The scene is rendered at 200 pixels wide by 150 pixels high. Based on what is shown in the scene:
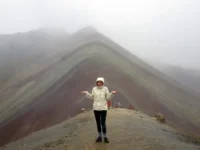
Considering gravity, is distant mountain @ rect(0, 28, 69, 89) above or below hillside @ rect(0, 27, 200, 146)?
above

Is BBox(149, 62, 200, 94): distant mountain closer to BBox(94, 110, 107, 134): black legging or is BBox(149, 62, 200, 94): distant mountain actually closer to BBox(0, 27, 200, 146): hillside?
BBox(0, 27, 200, 146): hillside

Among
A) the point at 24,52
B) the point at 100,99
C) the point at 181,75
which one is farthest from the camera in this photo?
the point at 181,75

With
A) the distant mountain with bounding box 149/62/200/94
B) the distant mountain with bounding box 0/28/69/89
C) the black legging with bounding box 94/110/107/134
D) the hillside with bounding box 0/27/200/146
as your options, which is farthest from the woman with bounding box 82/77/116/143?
the distant mountain with bounding box 149/62/200/94

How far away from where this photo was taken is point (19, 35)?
15862 cm

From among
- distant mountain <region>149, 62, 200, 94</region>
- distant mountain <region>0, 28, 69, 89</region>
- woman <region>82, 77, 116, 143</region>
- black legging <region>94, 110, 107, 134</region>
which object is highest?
distant mountain <region>0, 28, 69, 89</region>

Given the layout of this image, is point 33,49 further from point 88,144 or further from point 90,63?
point 88,144

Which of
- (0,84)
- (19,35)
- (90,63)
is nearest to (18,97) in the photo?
(90,63)

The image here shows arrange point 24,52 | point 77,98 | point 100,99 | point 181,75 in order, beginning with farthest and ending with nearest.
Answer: point 181,75, point 24,52, point 77,98, point 100,99

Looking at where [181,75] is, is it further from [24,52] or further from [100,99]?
[100,99]

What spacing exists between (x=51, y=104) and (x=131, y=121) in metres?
36.0

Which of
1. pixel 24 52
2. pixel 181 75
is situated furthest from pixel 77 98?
pixel 181 75

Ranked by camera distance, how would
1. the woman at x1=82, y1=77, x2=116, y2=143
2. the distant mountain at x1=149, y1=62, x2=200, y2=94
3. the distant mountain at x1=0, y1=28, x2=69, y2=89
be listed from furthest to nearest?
the distant mountain at x1=149, y1=62, x2=200, y2=94 → the distant mountain at x1=0, y1=28, x2=69, y2=89 → the woman at x1=82, y1=77, x2=116, y2=143

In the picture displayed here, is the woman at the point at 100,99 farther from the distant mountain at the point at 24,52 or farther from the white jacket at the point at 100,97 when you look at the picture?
the distant mountain at the point at 24,52

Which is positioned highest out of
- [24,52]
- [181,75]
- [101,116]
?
[24,52]
